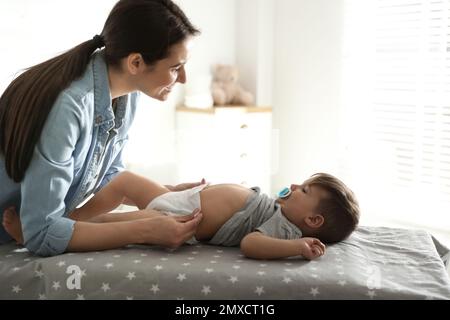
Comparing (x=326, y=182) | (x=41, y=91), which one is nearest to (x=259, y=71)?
(x=326, y=182)

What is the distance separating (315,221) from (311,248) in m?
0.16

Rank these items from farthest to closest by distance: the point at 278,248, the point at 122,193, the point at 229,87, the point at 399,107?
the point at 229,87, the point at 399,107, the point at 122,193, the point at 278,248

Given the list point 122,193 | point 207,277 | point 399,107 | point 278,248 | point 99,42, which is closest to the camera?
point 207,277

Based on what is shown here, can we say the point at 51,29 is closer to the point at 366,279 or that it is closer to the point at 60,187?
the point at 60,187

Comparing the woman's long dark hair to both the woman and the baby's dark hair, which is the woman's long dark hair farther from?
the baby's dark hair

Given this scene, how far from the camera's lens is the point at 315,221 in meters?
1.52

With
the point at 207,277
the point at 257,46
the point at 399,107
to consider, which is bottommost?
the point at 207,277

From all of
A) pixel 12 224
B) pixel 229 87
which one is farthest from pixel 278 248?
pixel 229 87

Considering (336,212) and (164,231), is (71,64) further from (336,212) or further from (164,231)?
(336,212)

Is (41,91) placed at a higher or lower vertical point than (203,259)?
higher
